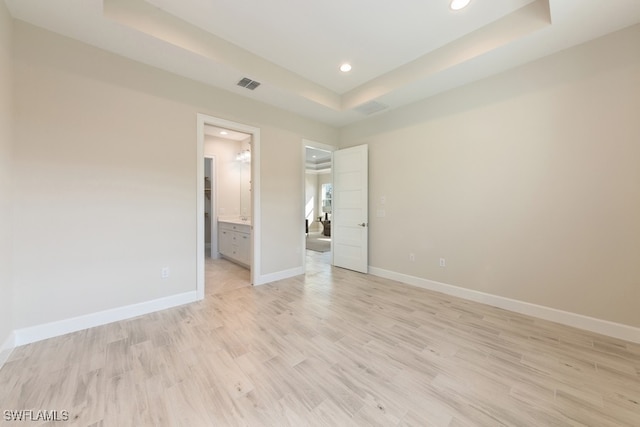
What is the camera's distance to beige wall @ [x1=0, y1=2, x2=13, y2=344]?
1859 mm

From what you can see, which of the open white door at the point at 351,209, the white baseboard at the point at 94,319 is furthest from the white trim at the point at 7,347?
the open white door at the point at 351,209

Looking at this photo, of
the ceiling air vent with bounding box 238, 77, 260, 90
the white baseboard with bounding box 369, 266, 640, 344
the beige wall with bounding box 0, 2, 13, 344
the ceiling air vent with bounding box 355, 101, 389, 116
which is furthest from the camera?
the ceiling air vent with bounding box 355, 101, 389, 116

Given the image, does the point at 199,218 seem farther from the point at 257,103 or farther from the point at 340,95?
the point at 340,95

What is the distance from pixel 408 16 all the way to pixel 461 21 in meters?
0.58

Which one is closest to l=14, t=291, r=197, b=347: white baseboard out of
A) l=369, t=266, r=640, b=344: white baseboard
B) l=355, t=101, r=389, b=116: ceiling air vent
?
l=369, t=266, r=640, b=344: white baseboard

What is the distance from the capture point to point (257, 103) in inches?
145

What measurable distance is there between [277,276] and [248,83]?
2964 millimetres

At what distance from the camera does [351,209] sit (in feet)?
15.1

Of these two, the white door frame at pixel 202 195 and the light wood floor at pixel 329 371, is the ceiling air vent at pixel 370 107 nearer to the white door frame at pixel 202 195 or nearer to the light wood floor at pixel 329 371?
the white door frame at pixel 202 195

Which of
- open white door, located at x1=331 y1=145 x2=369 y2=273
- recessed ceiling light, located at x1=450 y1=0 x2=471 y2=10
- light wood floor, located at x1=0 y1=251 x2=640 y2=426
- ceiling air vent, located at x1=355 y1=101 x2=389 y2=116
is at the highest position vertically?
recessed ceiling light, located at x1=450 y1=0 x2=471 y2=10

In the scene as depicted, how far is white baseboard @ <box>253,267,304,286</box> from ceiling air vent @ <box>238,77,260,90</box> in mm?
2823

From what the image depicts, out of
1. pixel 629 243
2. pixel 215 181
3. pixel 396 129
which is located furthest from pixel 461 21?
pixel 215 181

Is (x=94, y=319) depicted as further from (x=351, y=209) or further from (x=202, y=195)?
(x=351, y=209)

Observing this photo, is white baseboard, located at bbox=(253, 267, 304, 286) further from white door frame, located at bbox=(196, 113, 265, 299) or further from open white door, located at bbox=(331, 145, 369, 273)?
open white door, located at bbox=(331, 145, 369, 273)
